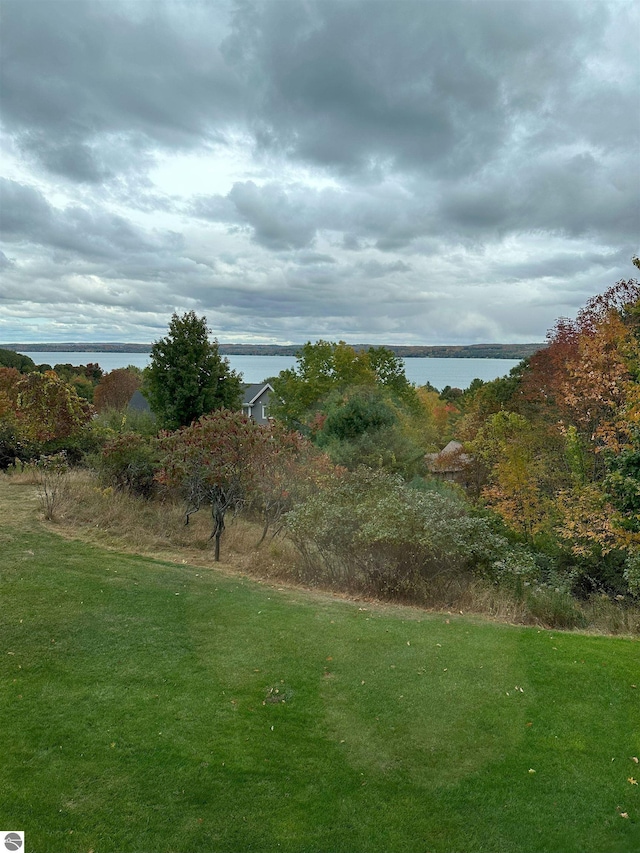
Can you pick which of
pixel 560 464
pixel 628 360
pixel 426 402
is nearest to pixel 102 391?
pixel 426 402

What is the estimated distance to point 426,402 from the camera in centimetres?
4391

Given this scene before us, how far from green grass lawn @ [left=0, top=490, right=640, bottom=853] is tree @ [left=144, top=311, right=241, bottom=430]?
37.6 feet

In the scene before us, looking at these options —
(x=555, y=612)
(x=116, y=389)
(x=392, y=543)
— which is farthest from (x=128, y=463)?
(x=116, y=389)

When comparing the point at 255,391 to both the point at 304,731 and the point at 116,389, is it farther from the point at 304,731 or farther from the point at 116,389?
the point at 304,731

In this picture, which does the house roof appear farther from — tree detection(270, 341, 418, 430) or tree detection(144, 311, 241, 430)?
tree detection(144, 311, 241, 430)

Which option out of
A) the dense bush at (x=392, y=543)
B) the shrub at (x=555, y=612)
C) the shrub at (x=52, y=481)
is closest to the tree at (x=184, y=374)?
the shrub at (x=52, y=481)

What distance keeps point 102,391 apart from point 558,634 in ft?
169

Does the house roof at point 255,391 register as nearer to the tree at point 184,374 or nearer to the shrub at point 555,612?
the tree at point 184,374

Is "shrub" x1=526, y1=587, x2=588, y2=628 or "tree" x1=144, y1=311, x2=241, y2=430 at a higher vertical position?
"tree" x1=144, y1=311, x2=241, y2=430

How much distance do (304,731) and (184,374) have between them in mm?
15080

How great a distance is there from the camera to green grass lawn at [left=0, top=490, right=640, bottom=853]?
11.7ft

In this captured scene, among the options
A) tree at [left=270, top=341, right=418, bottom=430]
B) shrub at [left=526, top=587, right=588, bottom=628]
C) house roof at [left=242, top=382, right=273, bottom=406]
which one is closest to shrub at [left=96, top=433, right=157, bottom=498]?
shrub at [left=526, top=587, right=588, bottom=628]

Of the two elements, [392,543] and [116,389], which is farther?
[116,389]

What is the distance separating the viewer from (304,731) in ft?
15.0
